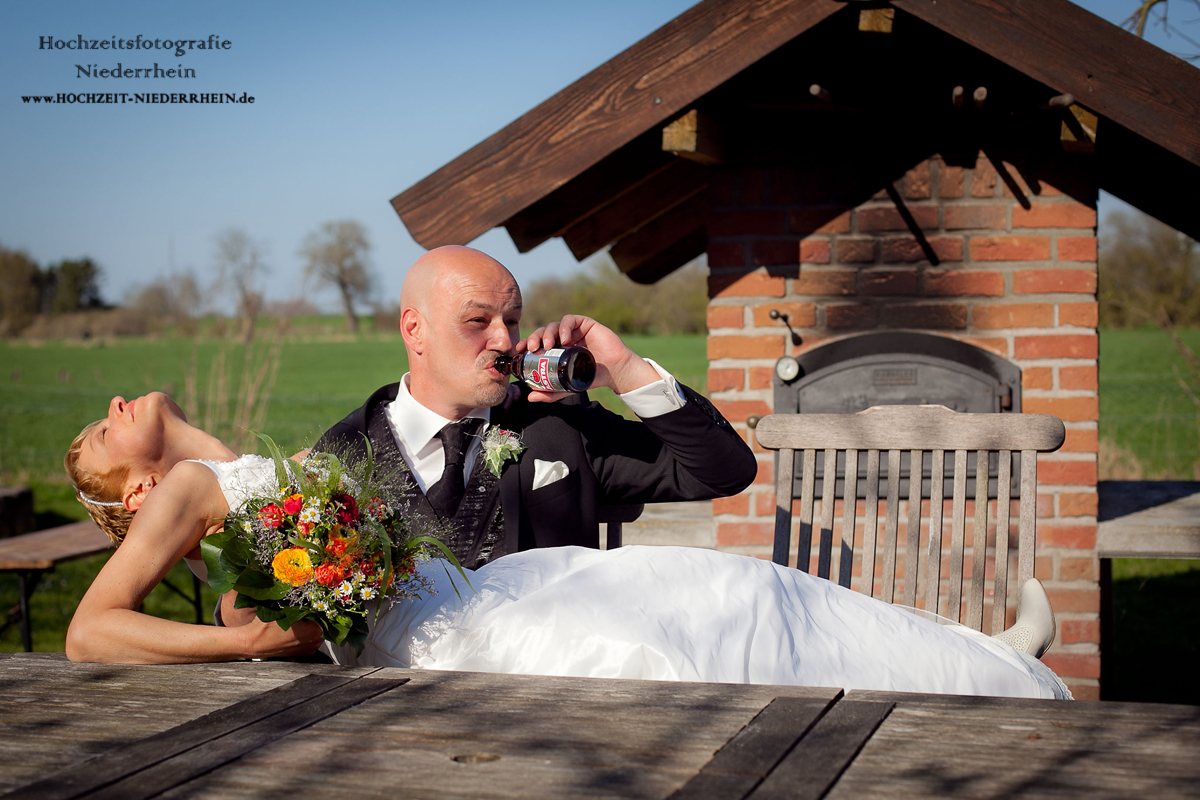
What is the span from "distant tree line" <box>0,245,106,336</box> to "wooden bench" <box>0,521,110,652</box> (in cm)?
3240

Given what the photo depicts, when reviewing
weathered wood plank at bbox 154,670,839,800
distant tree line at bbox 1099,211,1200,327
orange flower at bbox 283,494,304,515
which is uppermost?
distant tree line at bbox 1099,211,1200,327

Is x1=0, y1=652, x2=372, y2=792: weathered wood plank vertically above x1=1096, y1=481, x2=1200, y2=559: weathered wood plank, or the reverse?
x1=0, y1=652, x2=372, y2=792: weathered wood plank

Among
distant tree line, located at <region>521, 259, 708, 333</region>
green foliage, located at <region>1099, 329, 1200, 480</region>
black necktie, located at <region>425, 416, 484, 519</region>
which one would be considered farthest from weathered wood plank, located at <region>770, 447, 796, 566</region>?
distant tree line, located at <region>521, 259, 708, 333</region>

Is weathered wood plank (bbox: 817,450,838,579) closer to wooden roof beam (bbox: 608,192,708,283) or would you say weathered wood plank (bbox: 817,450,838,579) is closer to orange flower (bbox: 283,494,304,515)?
orange flower (bbox: 283,494,304,515)

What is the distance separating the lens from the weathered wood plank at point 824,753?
105 centimetres

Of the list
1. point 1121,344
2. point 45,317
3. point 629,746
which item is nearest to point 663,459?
point 629,746

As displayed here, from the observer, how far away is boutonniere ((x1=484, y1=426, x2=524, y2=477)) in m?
2.68

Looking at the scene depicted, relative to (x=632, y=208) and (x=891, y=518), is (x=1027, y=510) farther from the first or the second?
(x=632, y=208)

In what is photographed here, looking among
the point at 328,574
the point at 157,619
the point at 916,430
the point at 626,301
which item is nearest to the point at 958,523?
the point at 916,430

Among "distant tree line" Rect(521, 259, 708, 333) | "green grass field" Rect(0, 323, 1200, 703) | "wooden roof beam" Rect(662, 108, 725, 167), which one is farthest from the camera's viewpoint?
"distant tree line" Rect(521, 259, 708, 333)

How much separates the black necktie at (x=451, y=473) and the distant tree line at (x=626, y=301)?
90.5 ft

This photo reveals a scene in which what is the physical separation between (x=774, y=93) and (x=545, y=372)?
194cm

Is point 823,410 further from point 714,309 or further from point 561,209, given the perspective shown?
point 561,209

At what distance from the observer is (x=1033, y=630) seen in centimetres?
224
